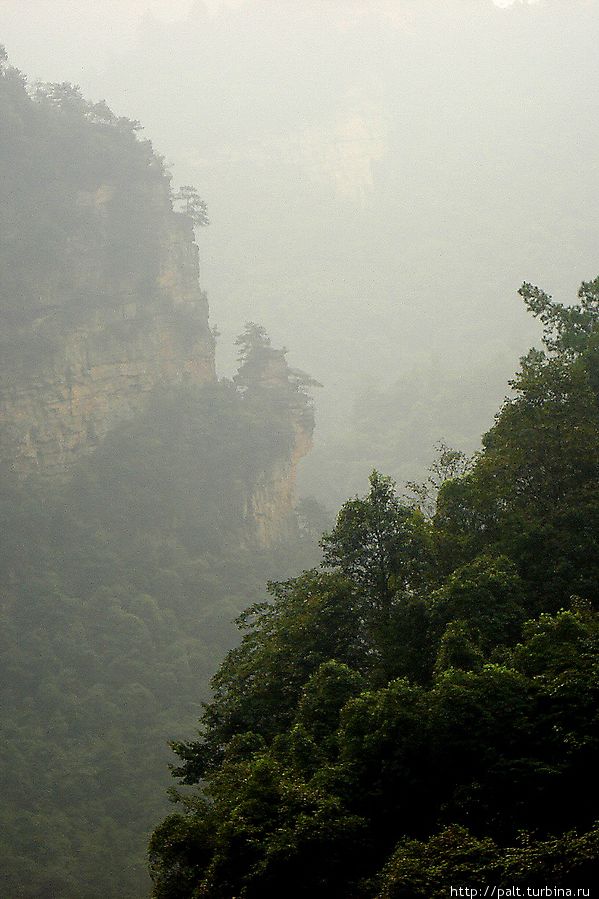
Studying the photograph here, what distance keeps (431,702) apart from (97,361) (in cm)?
3538

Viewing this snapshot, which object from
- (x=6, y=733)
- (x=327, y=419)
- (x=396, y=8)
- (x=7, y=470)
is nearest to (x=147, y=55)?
(x=396, y=8)

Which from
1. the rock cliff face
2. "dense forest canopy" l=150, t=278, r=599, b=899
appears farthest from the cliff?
"dense forest canopy" l=150, t=278, r=599, b=899

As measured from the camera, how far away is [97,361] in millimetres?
43125

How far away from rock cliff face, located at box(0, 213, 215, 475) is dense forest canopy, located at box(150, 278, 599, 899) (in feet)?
86.3

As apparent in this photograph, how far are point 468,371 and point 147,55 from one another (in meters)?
67.2

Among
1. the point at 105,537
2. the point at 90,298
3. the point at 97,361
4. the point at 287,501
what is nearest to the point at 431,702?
the point at 105,537

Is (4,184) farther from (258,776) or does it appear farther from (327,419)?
(327,419)

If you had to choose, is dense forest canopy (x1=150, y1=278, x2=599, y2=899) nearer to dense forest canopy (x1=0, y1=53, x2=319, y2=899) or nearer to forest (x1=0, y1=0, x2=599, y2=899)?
forest (x1=0, y1=0, x2=599, y2=899)

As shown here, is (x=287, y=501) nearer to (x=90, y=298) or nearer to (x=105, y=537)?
(x=105, y=537)

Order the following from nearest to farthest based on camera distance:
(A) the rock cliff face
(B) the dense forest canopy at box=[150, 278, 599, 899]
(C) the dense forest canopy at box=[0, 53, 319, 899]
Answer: (B) the dense forest canopy at box=[150, 278, 599, 899], (C) the dense forest canopy at box=[0, 53, 319, 899], (A) the rock cliff face

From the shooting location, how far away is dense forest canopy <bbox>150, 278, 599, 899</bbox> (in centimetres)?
901

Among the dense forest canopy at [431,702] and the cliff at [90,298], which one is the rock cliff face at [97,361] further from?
the dense forest canopy at [431,702]

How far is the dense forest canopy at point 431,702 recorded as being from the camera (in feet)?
29.6

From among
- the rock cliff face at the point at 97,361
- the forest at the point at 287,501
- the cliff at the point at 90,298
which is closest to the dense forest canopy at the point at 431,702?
the forest at the point at 287,501
